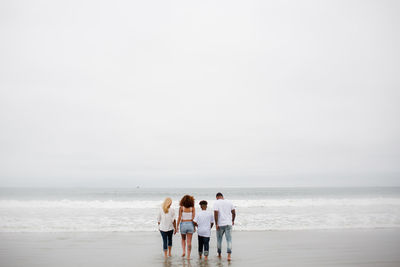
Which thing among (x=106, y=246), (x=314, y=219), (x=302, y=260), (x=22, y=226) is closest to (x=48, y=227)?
(x=22, y=226)

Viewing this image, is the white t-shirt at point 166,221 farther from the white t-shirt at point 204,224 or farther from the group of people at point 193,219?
the white t-shirt at point 204,224

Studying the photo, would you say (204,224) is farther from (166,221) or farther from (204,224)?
(166,221)

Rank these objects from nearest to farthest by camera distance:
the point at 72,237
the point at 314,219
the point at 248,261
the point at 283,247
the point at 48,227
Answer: the point at 248,261 < the point at 283,247 < the point at 72,237 < the point at 48,227 < the point at 314,219

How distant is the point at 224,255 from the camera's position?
895 centimetres

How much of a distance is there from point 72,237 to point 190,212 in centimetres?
688

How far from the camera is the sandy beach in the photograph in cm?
823

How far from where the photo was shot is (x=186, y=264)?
7.82 meters

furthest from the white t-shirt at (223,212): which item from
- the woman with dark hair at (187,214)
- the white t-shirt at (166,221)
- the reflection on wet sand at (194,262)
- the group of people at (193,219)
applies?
the white t-shirt at (166,221)

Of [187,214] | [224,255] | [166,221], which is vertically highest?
Answer: [187,214]

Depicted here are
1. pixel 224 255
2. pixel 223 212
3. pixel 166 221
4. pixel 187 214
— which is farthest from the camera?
pixel 224 255

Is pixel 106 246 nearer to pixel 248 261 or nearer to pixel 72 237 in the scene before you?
pixel 72 237

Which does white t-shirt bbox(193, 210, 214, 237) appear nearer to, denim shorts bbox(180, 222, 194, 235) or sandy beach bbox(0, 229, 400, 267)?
denim shorts bbox(180, 222, 194, 235)

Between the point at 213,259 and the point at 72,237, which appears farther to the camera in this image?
the point at 72,237

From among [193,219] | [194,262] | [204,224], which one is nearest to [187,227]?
[193,219]
